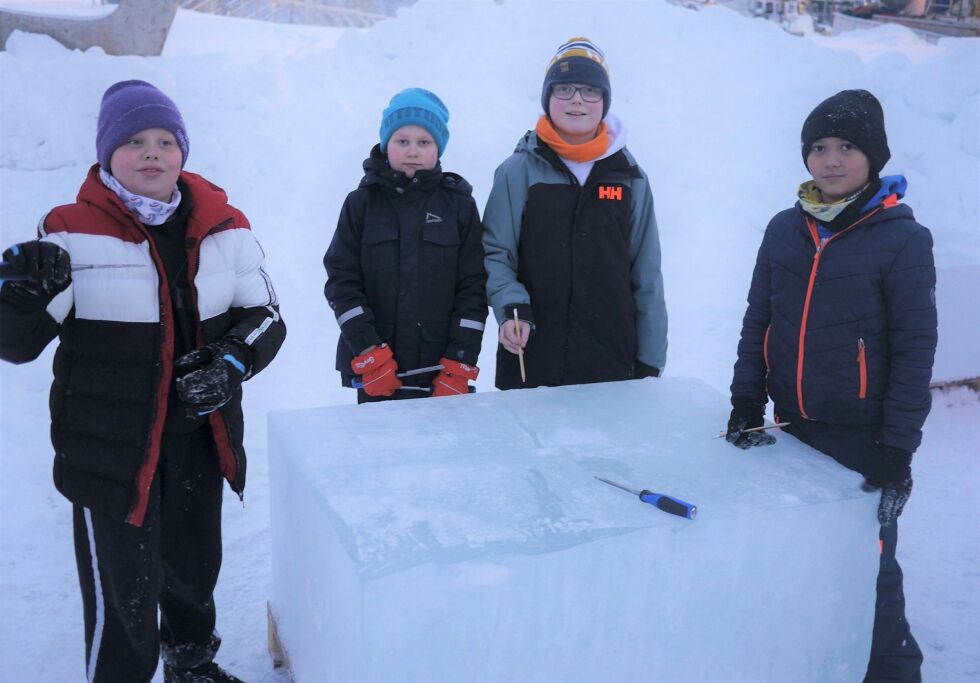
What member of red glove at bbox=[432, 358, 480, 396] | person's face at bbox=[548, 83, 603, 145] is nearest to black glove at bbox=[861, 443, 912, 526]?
red glove at bbox=[432, 358, 480, 396]

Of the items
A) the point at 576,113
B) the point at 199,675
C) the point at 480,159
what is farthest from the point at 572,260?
the point at 480,159

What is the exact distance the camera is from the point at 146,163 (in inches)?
74.0

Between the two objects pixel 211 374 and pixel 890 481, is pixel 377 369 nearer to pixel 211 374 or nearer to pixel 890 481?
pixel 211 374

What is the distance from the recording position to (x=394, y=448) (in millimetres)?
1997

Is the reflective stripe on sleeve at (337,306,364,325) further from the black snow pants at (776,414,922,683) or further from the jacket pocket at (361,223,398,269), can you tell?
the black snow pants at (776,414,922,683)

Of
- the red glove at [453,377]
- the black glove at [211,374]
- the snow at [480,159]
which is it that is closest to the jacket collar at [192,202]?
the black glove at [211,374]

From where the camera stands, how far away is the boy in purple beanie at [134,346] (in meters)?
1.84

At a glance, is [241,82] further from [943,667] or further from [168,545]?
[943,667]

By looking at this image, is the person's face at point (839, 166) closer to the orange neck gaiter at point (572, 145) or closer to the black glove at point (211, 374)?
the orange neck gaiter at point (572, 145)

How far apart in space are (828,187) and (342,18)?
40.6ft

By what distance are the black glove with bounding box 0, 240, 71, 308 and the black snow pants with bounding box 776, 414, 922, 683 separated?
196 cm

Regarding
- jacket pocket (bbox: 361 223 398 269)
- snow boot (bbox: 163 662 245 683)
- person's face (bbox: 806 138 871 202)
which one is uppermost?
person's face (bbox: 806 138 871 202)

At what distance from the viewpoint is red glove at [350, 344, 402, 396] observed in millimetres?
2512

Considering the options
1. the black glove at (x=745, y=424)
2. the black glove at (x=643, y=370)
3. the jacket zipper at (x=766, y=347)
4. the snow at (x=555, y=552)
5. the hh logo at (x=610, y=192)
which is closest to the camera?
the snow at (x=555, y=552)
